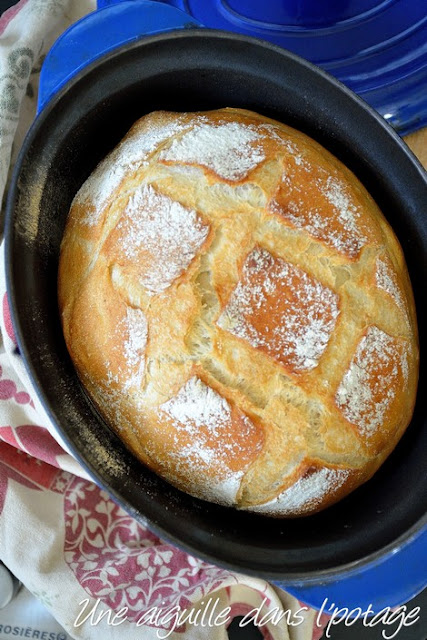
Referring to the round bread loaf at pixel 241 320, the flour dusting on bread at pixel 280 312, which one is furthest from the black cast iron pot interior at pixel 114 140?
the flour dusting on bread at pixel 280 312

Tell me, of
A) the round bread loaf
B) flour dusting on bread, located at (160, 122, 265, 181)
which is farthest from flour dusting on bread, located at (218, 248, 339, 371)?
flour dusting on bread, located at (160, 122, 265, 181)

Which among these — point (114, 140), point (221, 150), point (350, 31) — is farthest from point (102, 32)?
point (350, 31)

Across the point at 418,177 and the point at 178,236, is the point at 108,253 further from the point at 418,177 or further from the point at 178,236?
the point at 418,177

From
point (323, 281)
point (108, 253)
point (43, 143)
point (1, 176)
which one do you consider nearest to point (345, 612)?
point (323, 281)

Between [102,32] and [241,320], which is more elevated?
[102,32]

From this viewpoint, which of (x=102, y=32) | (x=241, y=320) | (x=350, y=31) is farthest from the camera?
(x=350, y=31)

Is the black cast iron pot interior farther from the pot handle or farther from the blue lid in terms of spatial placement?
the blue lid

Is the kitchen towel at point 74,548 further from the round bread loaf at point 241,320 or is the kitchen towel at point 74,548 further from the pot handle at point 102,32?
the round bread loaf at point 241,320

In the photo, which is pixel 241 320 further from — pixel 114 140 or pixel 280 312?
pixel 114 140
